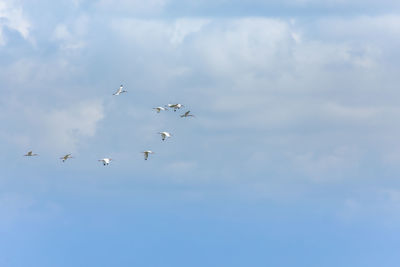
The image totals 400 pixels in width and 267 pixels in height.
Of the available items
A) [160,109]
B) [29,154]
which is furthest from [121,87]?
[29,154]

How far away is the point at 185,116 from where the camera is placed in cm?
18638

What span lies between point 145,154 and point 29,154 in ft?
75.2

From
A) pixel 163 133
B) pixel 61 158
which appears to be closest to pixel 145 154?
pixel 163 133

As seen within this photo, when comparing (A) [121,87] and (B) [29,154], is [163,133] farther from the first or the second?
(B) [29,154]

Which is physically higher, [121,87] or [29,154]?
[121,87]

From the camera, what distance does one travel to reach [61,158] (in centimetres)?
18075

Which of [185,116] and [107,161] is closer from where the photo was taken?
[107,161]

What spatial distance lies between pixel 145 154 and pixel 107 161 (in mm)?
7916

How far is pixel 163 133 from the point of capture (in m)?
177

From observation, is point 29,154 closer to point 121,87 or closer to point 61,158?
point 61,158

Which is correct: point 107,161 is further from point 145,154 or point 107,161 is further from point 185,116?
point 185,116

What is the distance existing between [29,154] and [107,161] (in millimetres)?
16626

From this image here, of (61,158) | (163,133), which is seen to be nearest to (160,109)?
(163,133)

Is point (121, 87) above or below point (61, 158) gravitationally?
above
